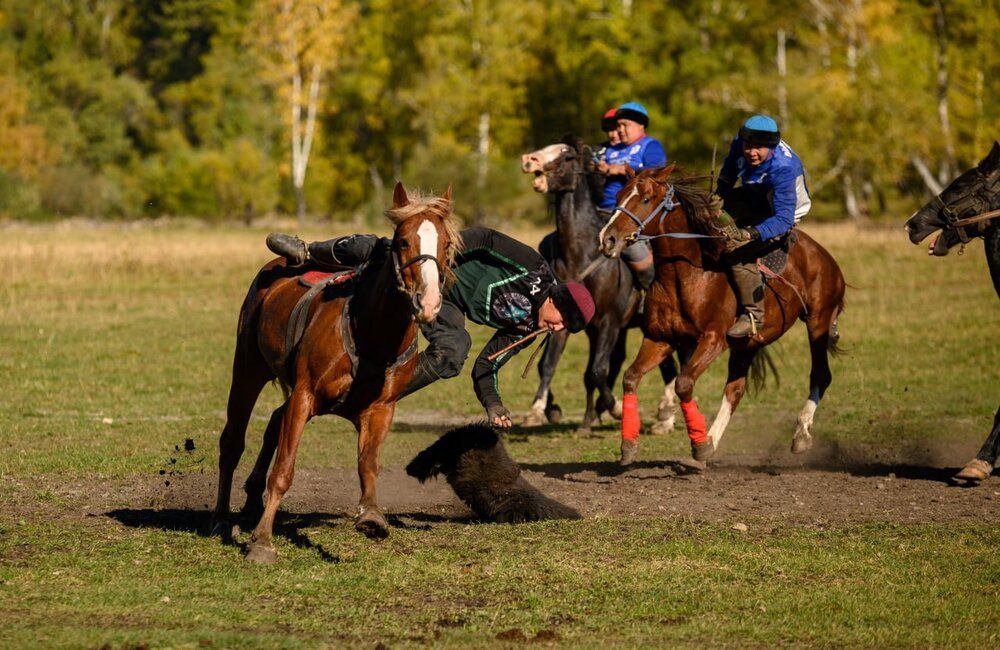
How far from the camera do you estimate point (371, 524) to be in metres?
8.37

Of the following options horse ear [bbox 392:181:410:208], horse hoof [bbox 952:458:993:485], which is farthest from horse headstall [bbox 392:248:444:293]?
horse hoof [bbox 952:458:993:485]

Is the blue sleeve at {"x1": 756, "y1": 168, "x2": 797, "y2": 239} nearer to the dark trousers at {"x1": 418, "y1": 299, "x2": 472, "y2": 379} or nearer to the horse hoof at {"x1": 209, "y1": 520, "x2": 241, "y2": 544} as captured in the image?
the dark trousers at {"x1": 418, "y1": 299, "x2": 472, "y2": 379}

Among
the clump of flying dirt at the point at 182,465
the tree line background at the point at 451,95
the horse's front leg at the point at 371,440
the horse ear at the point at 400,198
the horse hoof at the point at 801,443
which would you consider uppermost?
the tree line background at the point at 451,95

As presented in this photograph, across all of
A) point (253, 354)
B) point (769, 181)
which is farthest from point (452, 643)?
point (769, 181)

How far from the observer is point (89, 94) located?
6391 cm

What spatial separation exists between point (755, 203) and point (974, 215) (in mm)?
1877

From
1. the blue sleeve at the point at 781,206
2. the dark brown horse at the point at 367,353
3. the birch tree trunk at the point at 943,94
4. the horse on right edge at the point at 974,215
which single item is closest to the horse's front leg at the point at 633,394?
the blue sleeve at the point at 781,206

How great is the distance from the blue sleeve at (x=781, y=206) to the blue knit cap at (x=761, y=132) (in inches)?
11.1

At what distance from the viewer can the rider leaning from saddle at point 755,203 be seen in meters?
12.2

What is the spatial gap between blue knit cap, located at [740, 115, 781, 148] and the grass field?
3.28 m

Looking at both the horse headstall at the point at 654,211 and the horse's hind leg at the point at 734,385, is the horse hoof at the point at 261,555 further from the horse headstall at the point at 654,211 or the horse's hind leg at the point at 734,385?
the horse's hind leg at the point at 734,385

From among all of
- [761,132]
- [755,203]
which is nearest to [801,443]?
[755,203]

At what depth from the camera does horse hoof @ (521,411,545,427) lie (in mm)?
15762

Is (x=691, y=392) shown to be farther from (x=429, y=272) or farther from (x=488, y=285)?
(x=429, y=272)
